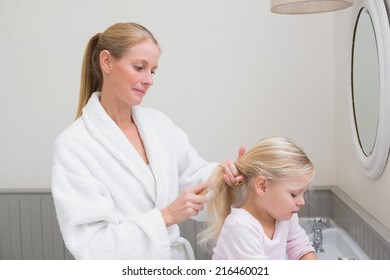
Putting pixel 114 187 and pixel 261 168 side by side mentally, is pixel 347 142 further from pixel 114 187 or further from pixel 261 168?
pixel 114 187

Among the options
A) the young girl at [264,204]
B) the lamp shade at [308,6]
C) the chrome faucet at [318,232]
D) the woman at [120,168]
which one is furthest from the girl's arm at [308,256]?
the lamp shade at [308,6]

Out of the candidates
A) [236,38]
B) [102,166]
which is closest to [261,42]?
[236,38]

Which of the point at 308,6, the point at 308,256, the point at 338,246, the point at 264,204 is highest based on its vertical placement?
the point at 308,6

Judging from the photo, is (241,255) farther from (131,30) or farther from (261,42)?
(261,42)

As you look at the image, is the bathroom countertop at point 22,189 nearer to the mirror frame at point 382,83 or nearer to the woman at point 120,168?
the woman at point 120,168

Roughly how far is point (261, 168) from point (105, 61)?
0.38m

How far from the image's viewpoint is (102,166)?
1121mm

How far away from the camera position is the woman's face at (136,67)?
1.08m

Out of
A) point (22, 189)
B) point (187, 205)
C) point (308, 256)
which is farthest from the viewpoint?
point (22, 189)

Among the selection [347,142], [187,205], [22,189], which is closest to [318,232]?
[347,142]

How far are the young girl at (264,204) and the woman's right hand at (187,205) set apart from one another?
2.4 inches

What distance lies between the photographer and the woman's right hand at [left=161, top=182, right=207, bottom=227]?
99cm

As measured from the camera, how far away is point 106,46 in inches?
43.8

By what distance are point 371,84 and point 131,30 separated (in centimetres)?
61
